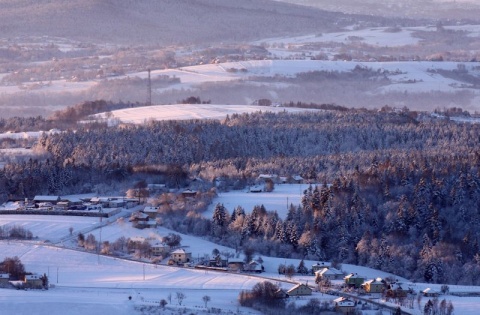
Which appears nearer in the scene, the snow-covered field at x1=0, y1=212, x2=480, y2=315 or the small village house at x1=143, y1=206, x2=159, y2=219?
the snow-covered field at x1=0, y1=212, x2=480, y2=315

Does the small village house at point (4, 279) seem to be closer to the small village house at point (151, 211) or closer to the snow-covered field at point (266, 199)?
the small village house at point (151, 211)

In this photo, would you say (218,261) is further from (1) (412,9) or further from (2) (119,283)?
(1) (412,9)

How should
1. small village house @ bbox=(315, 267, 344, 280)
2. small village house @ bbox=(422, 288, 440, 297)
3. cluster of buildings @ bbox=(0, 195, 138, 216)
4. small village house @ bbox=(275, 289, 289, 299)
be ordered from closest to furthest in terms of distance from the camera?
small village house @ bbox=(275, 289, 289, 299) → small village house @ bbox=(422, 288, 440, 297) → small village house @ bbox=(315, 267, 344, 280) → cluster of buildings @ bbox=(0, 195, 138, 216)

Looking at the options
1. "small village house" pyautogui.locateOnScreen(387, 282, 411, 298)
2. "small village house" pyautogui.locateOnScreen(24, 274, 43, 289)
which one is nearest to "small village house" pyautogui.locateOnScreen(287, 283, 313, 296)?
"small village house" pyautogui.locateOnScreen(387, 282, 411, 298)

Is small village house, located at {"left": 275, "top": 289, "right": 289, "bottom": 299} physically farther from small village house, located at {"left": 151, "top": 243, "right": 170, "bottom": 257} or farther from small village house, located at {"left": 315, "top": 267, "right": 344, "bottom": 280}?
small village house, located at {"left": 151, "top": 243, "right": 170, "bottom": 257}

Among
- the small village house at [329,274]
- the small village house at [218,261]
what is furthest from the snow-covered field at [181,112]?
the small village house at [329,274]

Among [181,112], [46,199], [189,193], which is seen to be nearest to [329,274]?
[189,193]
